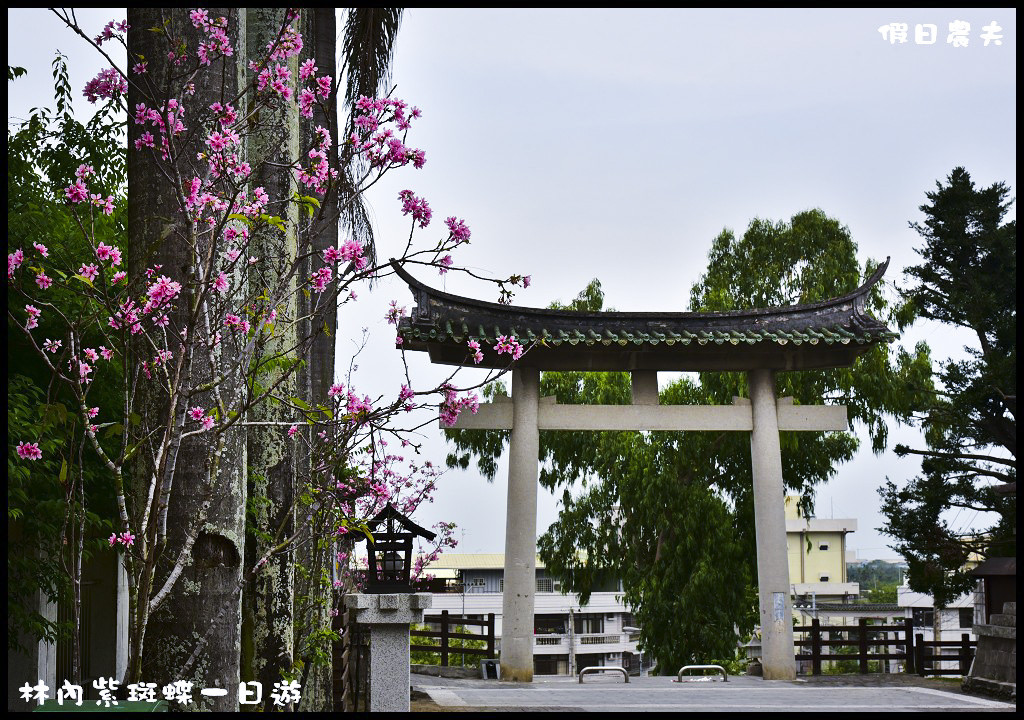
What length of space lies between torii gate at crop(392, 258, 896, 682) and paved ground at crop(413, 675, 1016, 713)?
70 cm

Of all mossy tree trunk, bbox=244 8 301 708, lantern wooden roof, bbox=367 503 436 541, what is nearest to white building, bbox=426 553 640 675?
lantern wooden roof, bbox=367 503 436 541

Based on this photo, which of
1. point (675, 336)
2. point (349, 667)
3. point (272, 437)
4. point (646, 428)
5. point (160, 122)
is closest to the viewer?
point (160, 122)

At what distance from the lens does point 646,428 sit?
13.7 meters

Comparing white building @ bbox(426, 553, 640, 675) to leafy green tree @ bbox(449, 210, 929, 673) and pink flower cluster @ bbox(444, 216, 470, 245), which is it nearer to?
leafy green tree @ bbox(449, 210, 929, 673)

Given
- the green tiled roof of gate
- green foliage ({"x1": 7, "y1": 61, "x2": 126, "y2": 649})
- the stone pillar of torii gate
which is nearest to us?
green foliage ({"x1": 7, "y1": 61, "x2": 126, "y2": 649})

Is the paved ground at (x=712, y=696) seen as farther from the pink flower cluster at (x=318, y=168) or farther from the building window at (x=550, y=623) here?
the building window at (x=550, y=623)

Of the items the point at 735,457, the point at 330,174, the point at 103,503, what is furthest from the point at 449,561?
the point at 330,174

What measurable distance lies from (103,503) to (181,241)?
5.47 metres

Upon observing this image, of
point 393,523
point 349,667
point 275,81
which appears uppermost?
point 275,81

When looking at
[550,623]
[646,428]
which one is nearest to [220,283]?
[646,428]

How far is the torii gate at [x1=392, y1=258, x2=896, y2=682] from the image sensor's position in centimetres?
1311

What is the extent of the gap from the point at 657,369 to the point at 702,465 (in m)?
5.22

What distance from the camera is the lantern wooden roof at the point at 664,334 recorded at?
13102 millimetres

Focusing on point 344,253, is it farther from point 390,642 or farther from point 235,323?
point 390,642
